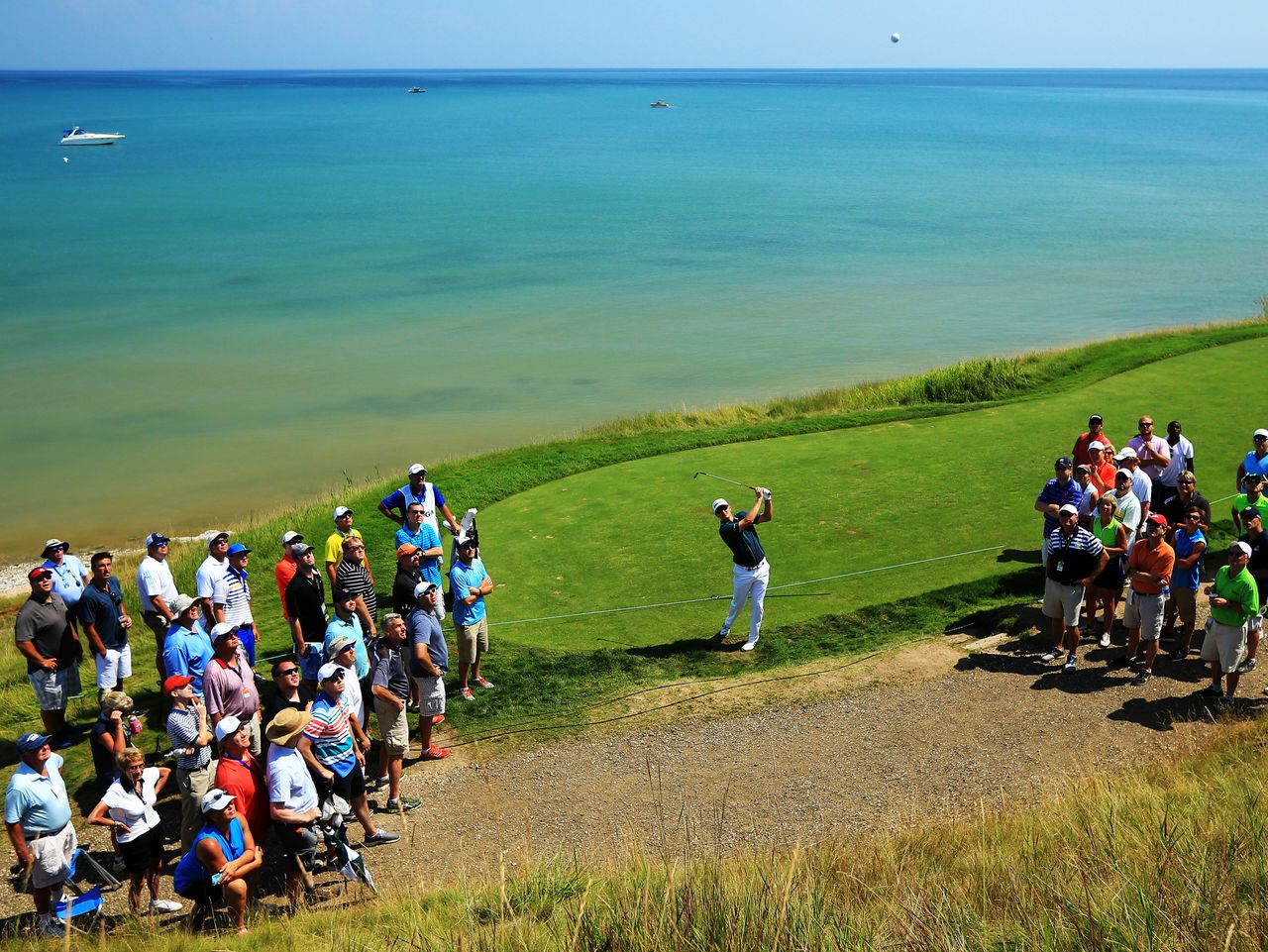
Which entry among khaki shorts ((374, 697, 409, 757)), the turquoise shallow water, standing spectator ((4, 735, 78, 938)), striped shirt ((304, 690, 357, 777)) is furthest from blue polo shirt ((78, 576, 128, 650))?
the turquoise shallow water

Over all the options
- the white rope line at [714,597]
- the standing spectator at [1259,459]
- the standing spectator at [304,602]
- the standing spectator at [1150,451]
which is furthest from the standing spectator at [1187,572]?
the standing spectator at [304,602]

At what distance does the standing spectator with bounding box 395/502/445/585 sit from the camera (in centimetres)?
1074

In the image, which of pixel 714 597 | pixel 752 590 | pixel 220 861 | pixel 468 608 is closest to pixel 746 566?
pixel 752 590

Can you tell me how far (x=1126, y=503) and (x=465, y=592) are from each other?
6229mm

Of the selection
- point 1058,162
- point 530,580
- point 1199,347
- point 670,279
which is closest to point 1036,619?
point 530,580

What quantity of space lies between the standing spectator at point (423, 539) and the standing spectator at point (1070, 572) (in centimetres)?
533

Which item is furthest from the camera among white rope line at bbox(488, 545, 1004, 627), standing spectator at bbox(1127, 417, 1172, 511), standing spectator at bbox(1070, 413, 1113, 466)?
standing spectator at bbox(1127, 417, 1172, 511)

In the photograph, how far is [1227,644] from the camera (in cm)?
929

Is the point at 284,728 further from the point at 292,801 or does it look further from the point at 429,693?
the point at 429,693

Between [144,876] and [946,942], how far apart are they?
521cm

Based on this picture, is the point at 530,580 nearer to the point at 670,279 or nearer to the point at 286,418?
the point at 286,418

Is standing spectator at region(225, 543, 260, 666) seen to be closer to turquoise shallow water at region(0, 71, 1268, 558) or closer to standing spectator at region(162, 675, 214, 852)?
standing spectator at region(162, 675, 214, 852)

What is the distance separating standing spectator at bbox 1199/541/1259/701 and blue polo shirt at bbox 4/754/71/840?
27.3ft

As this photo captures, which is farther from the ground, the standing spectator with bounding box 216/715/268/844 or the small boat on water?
the small boat on water
